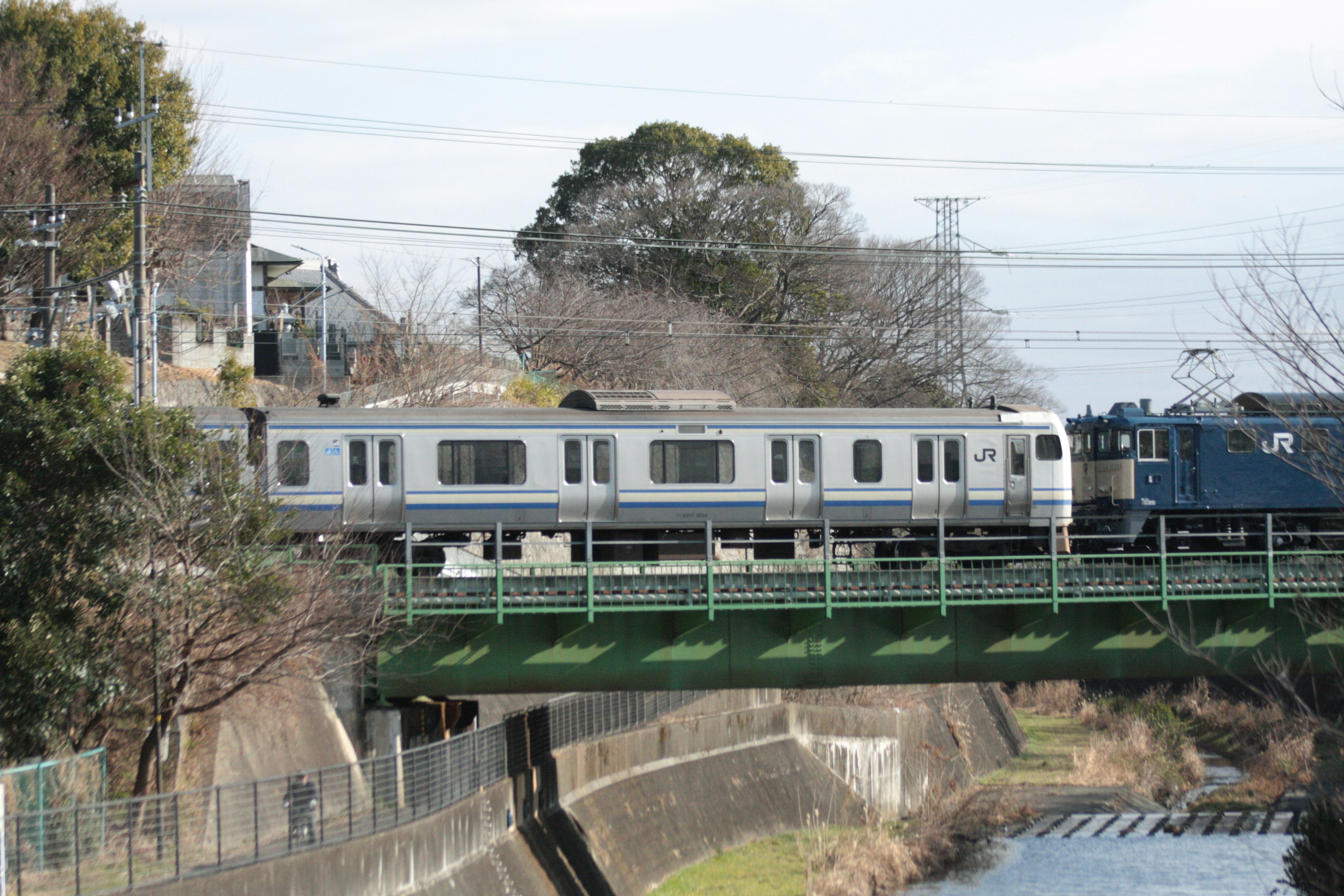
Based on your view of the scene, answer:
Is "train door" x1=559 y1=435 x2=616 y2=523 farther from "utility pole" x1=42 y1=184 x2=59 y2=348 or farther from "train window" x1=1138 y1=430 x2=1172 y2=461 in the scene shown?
"train window" x1=1138 y1=430 x2=1172 y2=461

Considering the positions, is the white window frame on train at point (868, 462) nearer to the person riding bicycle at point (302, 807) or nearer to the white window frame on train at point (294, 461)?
the white window frame on train at point (294, 461)

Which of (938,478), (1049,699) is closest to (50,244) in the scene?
(938,478)

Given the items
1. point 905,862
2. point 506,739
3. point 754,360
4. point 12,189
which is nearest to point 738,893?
point 905,862

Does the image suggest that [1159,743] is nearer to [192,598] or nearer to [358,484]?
[358,484]

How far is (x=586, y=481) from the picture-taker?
22016 mm

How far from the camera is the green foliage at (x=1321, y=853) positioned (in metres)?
17.6

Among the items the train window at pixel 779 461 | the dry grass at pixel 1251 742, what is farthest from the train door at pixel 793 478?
the dry grass at pixel 1251 742

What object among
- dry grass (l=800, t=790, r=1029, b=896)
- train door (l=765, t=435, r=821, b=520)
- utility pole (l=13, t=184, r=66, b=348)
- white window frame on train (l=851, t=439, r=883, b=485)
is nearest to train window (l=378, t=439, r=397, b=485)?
utility pole (l=13, t=184, r=66, b=348)

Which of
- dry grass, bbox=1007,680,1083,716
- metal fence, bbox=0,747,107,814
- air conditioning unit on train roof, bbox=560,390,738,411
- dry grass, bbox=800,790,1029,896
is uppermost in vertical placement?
air conditioning unit on train roof, bbox=560,390,738,411

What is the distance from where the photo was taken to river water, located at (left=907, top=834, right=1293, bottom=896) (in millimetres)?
28969

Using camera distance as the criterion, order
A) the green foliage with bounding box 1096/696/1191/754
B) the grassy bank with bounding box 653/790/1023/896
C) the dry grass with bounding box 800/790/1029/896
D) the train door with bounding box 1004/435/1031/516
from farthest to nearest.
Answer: the green foliage with bounding box 1096/696/1191/754, the dry grass with bounding box 800/790/1029/896, the grassy bank with bounding box 653/790/1023/896, the train door with bounding box 1004/435/1031/516

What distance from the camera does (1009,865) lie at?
103ft

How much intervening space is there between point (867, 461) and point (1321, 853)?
30.4 feet

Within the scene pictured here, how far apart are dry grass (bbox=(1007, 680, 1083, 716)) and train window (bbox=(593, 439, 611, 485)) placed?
36.4 meters
